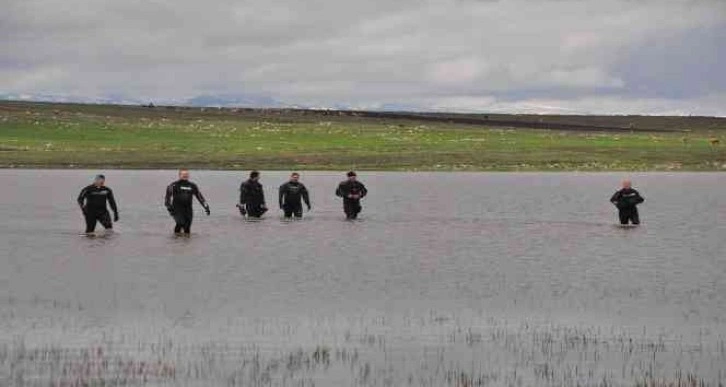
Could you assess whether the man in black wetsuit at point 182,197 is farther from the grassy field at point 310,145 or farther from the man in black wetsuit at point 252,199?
the grassy field at point 310,145

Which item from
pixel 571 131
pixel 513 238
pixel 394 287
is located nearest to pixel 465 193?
pixel 513 238

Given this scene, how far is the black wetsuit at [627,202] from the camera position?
39438 mm

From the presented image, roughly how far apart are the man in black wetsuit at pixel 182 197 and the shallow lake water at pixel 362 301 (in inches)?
27.5

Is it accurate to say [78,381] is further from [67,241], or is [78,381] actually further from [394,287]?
[67,241]

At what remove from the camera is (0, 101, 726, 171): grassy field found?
306ft

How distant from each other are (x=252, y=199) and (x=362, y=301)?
19182 mm

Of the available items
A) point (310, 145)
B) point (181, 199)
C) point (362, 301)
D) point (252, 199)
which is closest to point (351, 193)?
point (252, 199)

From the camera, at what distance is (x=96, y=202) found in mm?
34219

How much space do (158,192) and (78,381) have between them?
1836 inches

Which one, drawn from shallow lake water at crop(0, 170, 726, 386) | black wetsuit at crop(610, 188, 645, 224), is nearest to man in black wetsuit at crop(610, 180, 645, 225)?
black wetsuit at crop(610, 188, 645, 224)

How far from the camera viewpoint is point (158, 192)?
6112cm

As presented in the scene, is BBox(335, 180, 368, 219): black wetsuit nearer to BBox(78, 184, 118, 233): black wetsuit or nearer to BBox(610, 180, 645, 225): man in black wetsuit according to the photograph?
BBox(610, 180, 645, 225): man in black wetsuit

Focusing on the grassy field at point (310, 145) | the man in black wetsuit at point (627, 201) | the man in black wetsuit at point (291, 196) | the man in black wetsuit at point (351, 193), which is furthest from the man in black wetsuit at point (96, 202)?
the grassy field at point (310, 145)

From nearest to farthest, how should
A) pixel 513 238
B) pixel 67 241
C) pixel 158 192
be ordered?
1. pixel 67 241
2. pixel 513 238
3. pixel 158 192
